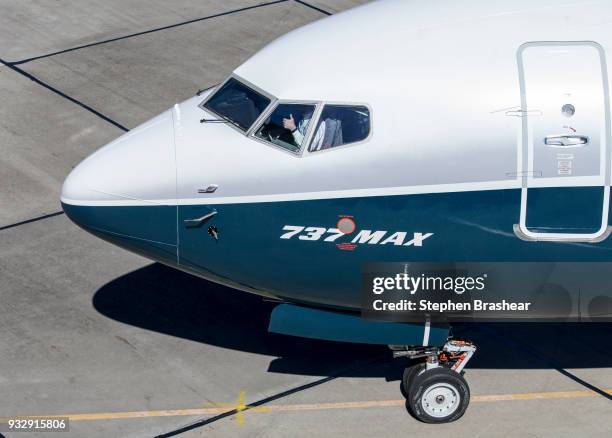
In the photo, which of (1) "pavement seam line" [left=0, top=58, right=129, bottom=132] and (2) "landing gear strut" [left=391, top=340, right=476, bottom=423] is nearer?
(2) "landing gear strut" [left=391, top=340, right=476, bottom=423]

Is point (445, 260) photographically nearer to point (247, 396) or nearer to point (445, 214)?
point (445, 214)

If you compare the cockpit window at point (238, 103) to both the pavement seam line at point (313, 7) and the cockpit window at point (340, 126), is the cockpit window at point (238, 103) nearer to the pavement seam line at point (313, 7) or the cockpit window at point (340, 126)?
the cockpit window at point (340, 126)

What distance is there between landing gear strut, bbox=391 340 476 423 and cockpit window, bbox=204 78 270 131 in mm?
3373

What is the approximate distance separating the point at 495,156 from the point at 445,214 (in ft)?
2.79

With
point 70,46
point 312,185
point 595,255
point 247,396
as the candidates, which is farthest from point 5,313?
point 70,46

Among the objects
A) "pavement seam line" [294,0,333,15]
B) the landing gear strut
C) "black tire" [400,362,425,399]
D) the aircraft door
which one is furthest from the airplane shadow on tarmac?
"pavement seam line" [294,0,333,15]

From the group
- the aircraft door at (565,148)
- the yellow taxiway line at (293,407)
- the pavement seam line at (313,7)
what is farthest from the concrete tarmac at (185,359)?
the pavement seam line at (313,7)

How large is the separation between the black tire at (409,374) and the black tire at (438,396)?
0.11 m

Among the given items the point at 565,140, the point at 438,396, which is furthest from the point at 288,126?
the point at 438,396

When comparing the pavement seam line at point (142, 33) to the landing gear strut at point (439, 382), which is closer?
the landing gear strut at point (439, 382)

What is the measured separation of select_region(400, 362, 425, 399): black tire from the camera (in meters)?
14.5

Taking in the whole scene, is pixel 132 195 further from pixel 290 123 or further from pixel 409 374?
pixel 409 374

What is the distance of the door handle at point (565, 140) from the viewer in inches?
505

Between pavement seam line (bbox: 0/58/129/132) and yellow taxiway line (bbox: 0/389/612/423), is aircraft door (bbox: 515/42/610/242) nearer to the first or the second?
yellow taxiway line (bbox: 0/389/612/423)
